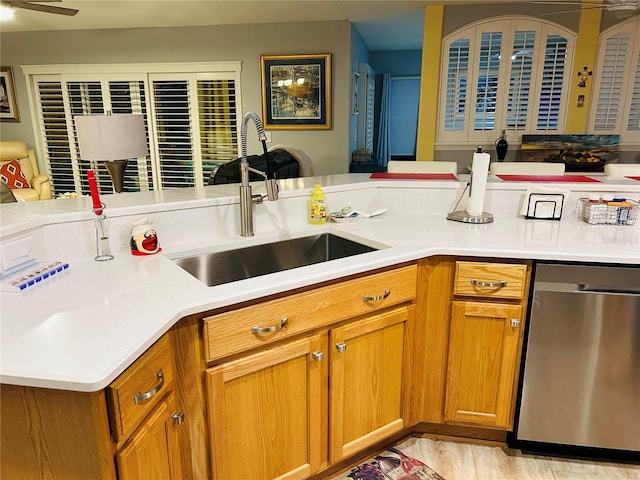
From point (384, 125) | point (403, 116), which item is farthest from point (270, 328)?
point (403, 116)

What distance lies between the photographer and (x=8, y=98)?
6.29 m

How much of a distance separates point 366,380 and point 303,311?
445mm

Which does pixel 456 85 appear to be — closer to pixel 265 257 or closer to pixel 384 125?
pixel 384 125

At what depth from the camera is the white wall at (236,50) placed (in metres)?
5.55

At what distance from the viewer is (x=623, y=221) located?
6.72ft

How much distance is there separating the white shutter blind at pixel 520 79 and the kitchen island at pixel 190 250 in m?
3.35

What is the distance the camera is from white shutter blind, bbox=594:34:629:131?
4977mm

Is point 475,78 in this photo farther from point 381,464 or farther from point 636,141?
point 381,464

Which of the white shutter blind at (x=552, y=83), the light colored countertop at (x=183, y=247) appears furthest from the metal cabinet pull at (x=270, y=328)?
the white shutter blind at (x=552, y=83)

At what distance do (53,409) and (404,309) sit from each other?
46.0 inches

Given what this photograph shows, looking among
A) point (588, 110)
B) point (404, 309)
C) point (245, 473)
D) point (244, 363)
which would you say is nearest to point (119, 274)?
point (244, 363)

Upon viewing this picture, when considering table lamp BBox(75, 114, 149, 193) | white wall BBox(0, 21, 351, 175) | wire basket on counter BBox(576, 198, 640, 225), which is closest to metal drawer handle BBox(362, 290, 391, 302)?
wire basket on counter BBox(576, 198, 640, 225)

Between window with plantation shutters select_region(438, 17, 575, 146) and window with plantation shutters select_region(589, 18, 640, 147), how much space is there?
1.16 feet

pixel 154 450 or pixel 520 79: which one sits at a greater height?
pixel 520 79
